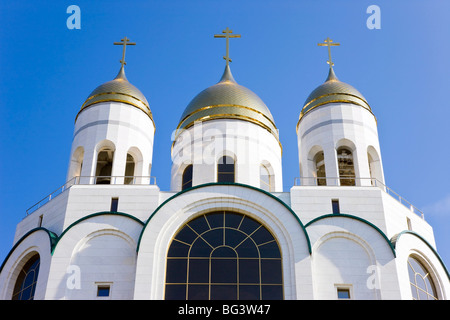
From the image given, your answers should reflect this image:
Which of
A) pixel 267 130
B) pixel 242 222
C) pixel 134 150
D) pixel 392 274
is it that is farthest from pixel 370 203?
pixel 134 150

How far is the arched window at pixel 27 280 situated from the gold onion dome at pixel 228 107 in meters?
8.67

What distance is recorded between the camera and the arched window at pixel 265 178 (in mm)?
26562

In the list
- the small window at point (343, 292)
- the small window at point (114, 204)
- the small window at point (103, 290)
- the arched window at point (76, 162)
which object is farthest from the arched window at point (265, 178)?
the small window at point (103, 290)

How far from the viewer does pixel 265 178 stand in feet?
88.0

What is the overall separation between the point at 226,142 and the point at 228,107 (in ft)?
5.47

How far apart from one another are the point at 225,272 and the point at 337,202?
496 cm

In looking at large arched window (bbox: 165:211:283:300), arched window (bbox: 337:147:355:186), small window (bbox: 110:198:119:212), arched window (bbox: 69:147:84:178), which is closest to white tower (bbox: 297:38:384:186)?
arched window (bbox: 337:147:355:186)

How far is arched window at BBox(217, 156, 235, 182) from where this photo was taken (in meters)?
25.6

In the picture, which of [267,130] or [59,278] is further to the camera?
[267,130]

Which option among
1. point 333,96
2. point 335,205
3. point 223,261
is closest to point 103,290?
point 223,261

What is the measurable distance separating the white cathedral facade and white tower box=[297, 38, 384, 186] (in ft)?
0.23

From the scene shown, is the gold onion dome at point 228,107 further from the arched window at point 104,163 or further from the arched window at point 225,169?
the arched window at point 104,163
